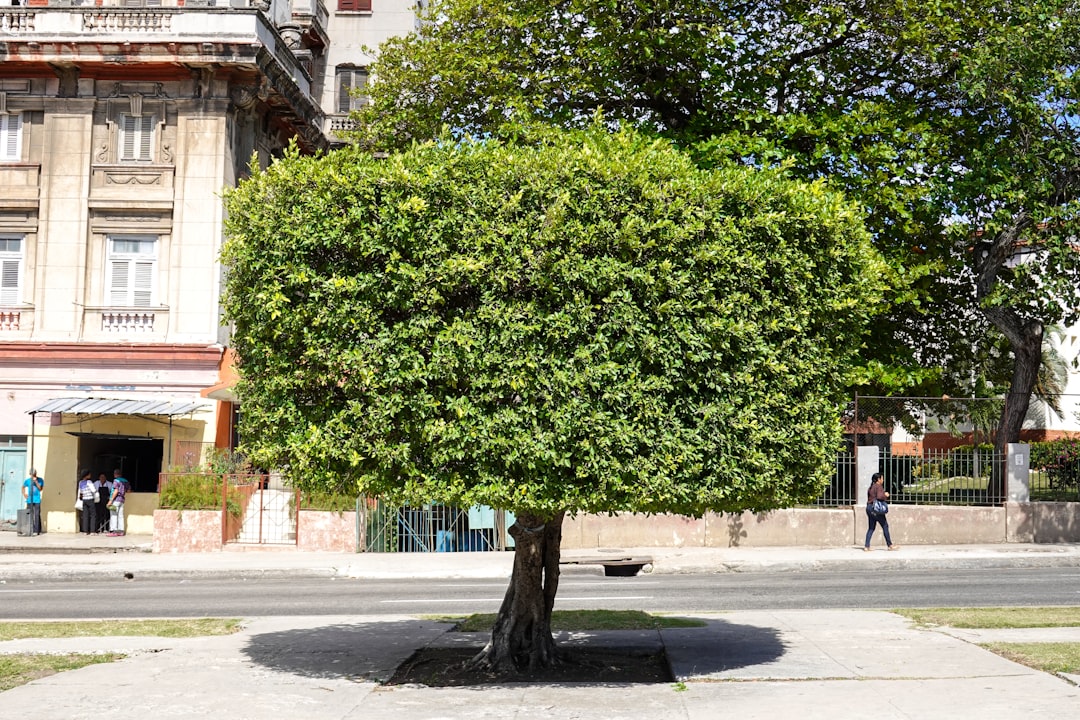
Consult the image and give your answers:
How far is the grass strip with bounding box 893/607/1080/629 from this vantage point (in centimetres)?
1173

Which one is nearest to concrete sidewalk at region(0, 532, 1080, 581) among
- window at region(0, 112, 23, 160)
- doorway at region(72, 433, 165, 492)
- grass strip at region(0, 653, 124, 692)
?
doorway at region(72, 433, 165, 492)

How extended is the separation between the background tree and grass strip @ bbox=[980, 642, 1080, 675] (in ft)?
35.9

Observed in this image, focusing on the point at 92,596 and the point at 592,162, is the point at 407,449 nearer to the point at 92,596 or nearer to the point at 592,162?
the point at 592,162

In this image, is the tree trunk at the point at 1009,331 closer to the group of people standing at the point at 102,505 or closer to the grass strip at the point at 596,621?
the grass strip at the point at 596,621

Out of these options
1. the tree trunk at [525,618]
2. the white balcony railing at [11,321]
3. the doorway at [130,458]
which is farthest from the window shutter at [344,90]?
the tree trunk at [525,618]

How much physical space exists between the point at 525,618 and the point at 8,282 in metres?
22.4

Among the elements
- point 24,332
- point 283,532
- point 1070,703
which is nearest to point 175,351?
Result: point 24,332

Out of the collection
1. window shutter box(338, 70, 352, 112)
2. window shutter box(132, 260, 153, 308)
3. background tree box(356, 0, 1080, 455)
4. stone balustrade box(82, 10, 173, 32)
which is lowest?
window shutter box(132, 260, 153, 308)

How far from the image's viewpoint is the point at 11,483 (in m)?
28.1

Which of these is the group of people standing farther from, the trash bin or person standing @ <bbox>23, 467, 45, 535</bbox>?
the trash bin

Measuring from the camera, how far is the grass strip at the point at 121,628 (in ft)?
39.7

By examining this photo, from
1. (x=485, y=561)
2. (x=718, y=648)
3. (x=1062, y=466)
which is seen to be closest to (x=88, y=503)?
(x=485, y=561)

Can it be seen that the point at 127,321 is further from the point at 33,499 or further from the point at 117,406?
the point at 33,499

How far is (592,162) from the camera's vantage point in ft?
29.9
